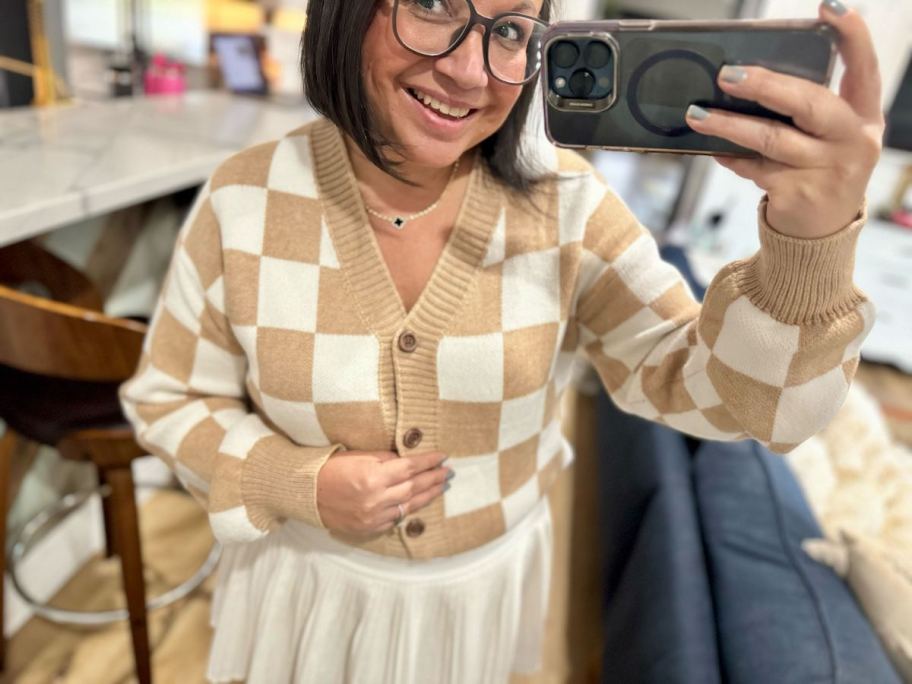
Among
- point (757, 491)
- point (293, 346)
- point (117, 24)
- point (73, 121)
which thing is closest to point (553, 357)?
point (293, 346)

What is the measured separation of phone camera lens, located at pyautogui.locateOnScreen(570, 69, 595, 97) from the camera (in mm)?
470

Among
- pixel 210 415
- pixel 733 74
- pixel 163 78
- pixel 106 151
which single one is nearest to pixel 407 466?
pixel 210 415

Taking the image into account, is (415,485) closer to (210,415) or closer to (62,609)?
(210,415)

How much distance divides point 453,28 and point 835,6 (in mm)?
273

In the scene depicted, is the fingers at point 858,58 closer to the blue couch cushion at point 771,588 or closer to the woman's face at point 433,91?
the woman's face at point 433,91

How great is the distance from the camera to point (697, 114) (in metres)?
0.41

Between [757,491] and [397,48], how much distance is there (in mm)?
1127

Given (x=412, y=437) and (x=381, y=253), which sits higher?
(x=381, y=253)

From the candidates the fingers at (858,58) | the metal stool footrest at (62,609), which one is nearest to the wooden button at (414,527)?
the fingers at (858,58)

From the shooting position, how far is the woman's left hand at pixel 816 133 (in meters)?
0.37

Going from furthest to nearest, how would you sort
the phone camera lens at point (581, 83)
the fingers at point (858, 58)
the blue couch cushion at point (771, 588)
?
the blue couch cushion at point (771, 588) < the phone camera lens at point (581, 83) < the fingers at point (858, 58)

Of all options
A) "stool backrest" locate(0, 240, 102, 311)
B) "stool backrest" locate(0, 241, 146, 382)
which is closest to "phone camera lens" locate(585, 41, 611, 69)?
"stool backrest" locate(0, 241, 146, 382)

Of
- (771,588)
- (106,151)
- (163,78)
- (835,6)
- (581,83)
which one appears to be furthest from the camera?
(163,78)

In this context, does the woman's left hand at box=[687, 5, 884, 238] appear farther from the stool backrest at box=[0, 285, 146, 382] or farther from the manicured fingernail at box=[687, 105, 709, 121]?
the stool backrest at box=[0, 285, 146, 382]
